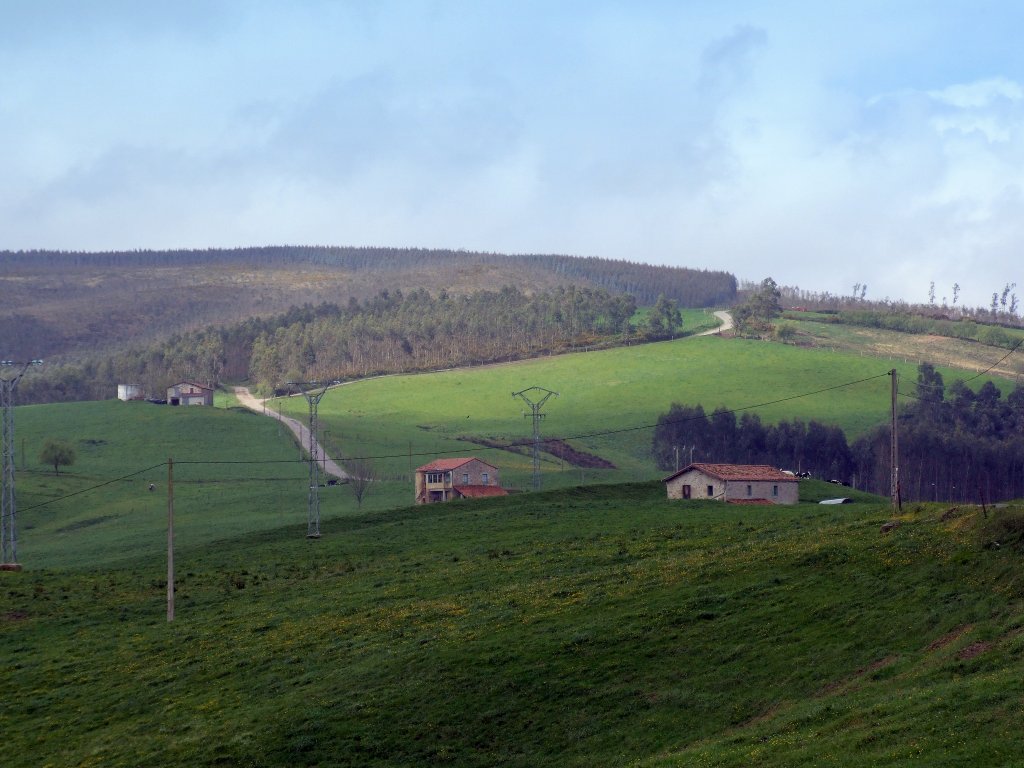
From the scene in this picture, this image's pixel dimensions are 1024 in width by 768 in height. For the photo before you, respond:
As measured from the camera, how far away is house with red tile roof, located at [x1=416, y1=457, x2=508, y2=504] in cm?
11388

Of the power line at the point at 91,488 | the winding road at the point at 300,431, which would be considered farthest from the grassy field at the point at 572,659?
the power line at the point at 91,488

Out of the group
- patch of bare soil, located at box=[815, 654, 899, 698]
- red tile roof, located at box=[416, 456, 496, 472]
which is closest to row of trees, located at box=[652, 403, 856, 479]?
red tile roof, located at box=[416, 456, 496, 472]

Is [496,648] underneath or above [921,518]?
underneath

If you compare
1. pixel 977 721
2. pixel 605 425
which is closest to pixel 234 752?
pixel 977 721

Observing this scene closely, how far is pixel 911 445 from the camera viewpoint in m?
127

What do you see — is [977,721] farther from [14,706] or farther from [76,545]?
[76,545]

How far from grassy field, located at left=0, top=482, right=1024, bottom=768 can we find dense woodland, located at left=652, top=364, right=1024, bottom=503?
66.2m

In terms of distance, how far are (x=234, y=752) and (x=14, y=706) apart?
13.1 meters

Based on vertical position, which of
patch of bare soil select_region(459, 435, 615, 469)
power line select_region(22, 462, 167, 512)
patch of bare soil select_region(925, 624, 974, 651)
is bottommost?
power line select_region(22, 462, 167, 512)

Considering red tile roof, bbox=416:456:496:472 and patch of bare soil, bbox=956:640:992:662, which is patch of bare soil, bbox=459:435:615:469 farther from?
patch of bare soil, bbox=956:640:992:662

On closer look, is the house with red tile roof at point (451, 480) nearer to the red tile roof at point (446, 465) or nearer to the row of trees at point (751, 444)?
the red tile roof at point (446, 465)

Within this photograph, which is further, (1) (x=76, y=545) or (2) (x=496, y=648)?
(1) (x=76, y=545)

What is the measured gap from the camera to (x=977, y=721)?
2750cm

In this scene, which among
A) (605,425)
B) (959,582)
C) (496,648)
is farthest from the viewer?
(605,425)
